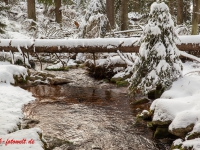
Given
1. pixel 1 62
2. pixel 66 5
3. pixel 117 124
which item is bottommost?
pixel 117 124

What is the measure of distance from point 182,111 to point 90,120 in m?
2.21

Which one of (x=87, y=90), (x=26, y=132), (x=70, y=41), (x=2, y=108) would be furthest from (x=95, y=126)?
(x=70, y=41)

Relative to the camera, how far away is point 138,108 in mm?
6941

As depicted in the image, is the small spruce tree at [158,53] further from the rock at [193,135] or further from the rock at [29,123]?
the rock at [29,123]

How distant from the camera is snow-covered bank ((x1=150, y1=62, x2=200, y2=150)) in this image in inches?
172

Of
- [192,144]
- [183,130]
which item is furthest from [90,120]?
[192,144]

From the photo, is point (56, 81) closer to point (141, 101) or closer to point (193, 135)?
point (141, 101)

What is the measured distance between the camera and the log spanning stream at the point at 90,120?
16.0ft

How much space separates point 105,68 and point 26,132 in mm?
7034

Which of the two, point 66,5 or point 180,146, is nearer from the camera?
point 180,146

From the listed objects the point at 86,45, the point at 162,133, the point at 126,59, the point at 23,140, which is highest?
the point at 86,45

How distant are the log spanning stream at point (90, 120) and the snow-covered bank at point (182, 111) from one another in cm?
44

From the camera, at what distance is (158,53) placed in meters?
6.59

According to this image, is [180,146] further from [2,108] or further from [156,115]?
[2,108]
